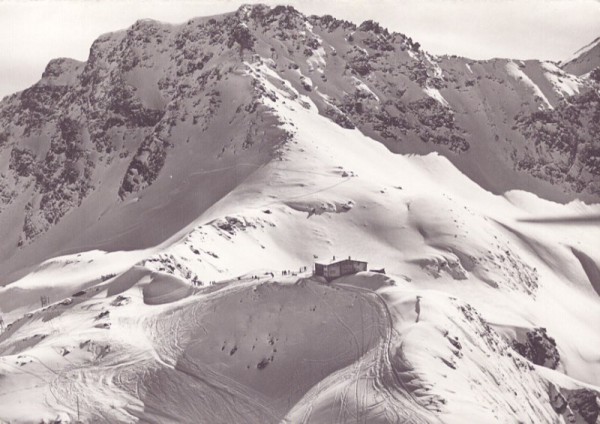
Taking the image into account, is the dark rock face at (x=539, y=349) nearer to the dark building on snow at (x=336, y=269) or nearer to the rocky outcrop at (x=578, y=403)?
the rocky outcrop at (x=578, y=403)

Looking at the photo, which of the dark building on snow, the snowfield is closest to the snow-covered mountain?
the snowfield

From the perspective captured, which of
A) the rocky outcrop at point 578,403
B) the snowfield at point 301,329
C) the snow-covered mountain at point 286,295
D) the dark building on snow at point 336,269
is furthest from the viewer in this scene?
the rocky outcrop at point 578,403

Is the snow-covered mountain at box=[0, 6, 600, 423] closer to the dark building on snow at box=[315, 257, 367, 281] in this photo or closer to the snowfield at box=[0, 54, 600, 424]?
the snowfield at box=[0, 54, 600, 424]

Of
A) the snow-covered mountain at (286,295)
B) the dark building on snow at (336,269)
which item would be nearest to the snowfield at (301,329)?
the snow-covered mountain at (286,295)

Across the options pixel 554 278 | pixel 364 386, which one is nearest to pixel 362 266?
pixel 364 386

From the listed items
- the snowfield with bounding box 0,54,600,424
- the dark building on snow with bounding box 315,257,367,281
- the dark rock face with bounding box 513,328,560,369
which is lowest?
the dark rock face with bounding box 513,328,560,369

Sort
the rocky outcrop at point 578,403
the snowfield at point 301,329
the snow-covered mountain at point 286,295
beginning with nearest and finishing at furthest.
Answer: the snowfield at point 301,329, the snow-covered mountain at point 286,295, the rocky outcrop at point 578,403

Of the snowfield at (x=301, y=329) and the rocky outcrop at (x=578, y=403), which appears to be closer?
the snowfield at (x=301, y=329)
